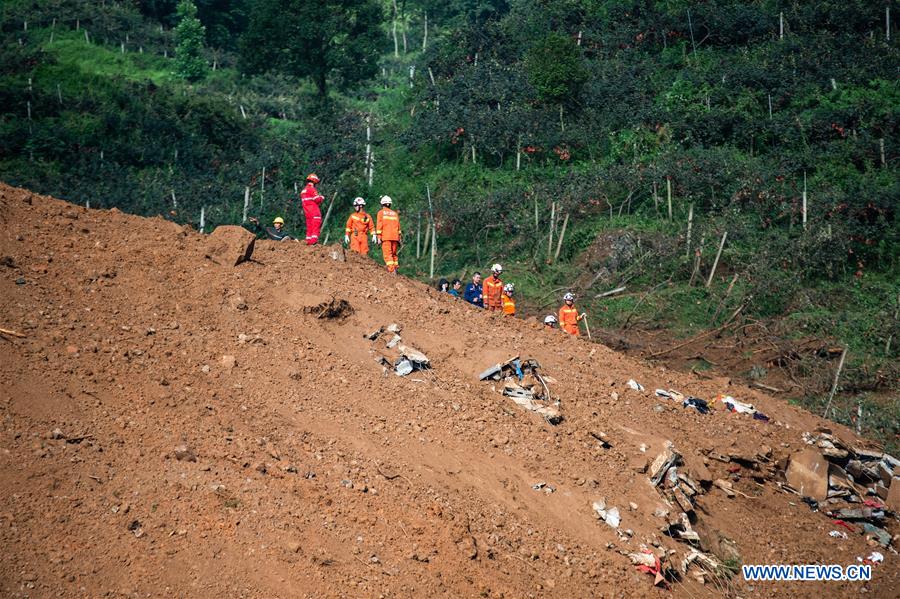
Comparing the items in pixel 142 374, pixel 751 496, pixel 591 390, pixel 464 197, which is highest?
pixel 142 374

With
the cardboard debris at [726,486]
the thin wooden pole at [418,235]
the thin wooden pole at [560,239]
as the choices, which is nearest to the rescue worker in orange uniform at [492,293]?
the cardboard debris at [726,486]

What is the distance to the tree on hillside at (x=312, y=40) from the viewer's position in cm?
3341

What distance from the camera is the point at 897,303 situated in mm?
18094

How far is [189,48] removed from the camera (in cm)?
3706

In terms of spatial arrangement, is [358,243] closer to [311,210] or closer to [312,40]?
[311,210]

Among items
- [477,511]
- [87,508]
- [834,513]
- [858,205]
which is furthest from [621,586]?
[858,205]

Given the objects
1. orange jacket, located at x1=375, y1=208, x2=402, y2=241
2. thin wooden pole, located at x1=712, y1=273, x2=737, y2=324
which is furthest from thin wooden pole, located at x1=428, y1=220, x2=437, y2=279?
orange jacket, located at x1=375, y1=208, x2=402, y2=241

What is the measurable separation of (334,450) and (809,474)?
625cm

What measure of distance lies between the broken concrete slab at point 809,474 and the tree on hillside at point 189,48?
32.0 metres

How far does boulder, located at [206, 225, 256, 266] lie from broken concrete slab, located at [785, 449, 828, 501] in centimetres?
769

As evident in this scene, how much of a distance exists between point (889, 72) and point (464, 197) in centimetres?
1293

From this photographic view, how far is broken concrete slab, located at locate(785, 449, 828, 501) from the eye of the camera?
11078 mm

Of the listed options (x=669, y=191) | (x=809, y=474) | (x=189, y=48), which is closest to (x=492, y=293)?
(x=809, y=474)

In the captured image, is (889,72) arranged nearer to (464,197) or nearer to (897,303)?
(897,303)
